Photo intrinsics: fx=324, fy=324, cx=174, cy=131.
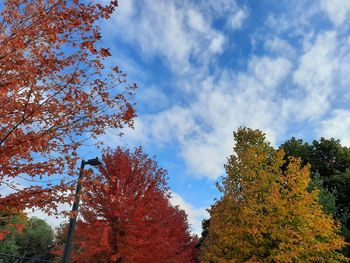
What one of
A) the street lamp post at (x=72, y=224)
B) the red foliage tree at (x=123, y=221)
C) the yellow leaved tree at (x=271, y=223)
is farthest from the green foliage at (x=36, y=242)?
the street lamp post at (x=72, y=224)

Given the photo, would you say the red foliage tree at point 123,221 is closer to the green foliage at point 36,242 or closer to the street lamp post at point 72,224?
the street lamp post at point 72,224

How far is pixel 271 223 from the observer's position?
1336 cm

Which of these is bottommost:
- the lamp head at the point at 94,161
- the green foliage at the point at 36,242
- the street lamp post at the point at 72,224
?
the street lamp post at the point at 72,224

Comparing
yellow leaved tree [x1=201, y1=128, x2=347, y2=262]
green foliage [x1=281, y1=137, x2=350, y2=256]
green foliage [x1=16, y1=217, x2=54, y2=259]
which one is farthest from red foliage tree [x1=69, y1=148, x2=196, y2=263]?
green foliage [x1=16, y1=217, x2=54, y2=259]

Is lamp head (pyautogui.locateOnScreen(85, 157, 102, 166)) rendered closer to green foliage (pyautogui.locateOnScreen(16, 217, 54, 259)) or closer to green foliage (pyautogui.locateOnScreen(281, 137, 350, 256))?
green foliage (pyautogui.locateOnScreen(281, 137, 350, 256))

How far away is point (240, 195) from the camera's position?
16.0 meters

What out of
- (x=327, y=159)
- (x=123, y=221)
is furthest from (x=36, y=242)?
(x=327, y=159)

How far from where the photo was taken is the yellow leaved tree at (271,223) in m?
13.0

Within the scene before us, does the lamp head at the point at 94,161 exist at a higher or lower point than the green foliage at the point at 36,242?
lower

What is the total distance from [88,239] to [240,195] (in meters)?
8.23

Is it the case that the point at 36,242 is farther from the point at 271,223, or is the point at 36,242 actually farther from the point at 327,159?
the point at 271,223

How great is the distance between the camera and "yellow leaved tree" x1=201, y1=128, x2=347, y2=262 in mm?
13031

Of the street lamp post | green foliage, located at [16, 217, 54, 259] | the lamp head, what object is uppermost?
green foliage, located at [16, 217, 54, 259]

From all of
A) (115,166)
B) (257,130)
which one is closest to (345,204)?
(257,130)
